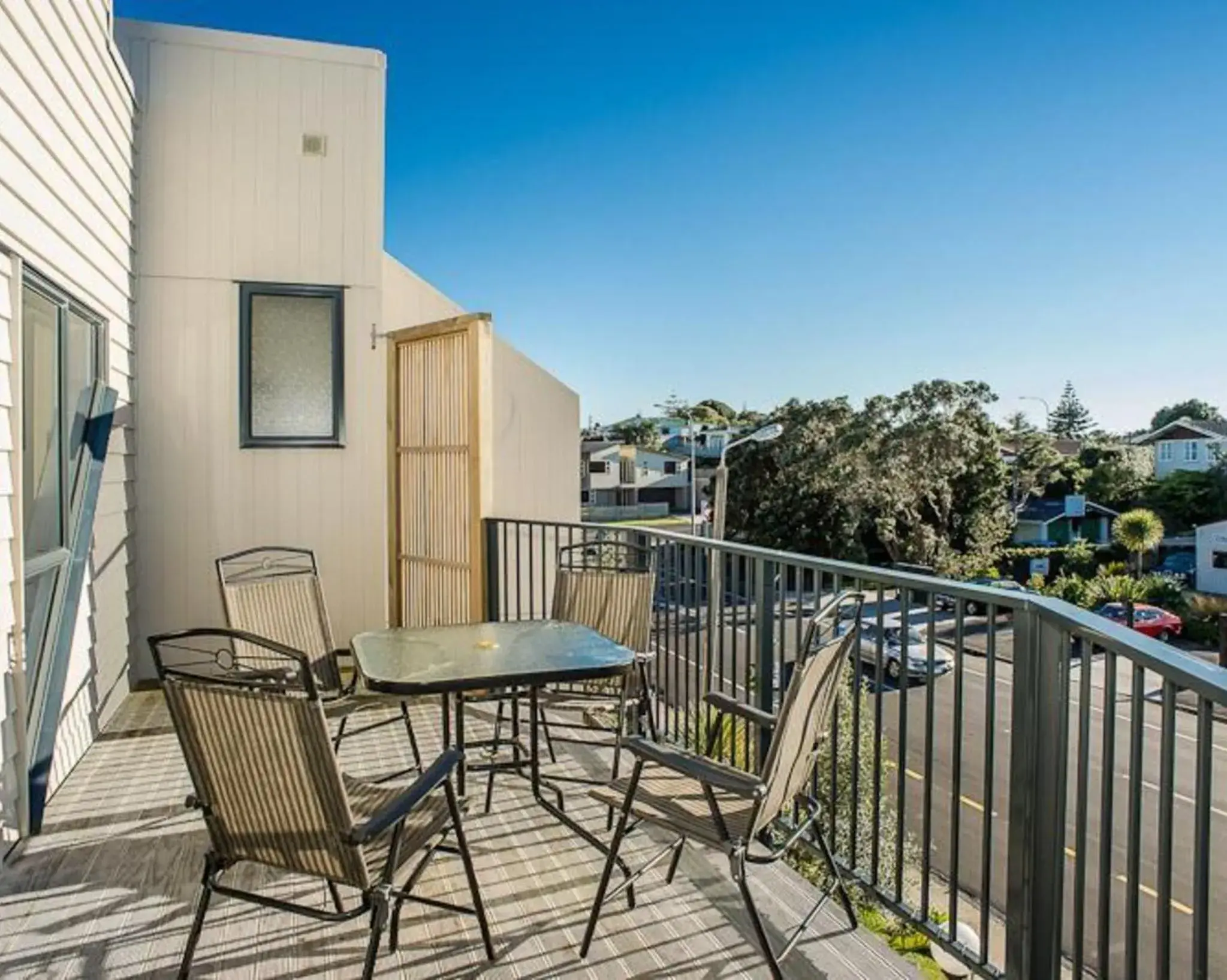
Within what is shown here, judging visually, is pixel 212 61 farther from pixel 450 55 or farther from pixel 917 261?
pixel 917 261

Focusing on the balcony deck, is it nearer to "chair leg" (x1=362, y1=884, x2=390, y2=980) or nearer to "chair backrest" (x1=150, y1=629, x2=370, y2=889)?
"chair leg" (x1=362, y1=884, x2=390, y2=980)

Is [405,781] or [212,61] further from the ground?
[212,61]

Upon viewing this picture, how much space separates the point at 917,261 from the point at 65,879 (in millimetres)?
36963

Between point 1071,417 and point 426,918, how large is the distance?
7378 cm

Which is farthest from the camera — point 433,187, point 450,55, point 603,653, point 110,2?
point 433,187

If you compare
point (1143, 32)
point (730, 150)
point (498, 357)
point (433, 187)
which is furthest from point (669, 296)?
point (498, 357)

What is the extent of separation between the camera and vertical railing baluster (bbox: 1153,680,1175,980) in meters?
1.40

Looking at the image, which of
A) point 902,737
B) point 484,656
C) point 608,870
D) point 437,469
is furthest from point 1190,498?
point 608,870

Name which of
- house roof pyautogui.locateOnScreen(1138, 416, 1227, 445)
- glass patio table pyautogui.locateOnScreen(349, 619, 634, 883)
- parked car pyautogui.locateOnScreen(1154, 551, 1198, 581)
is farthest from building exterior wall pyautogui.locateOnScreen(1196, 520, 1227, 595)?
glass patio table pyautogui.locateOnScreen(349, 619, 634, 883)

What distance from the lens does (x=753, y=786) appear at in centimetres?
208

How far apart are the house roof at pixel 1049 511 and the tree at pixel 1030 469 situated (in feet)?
2.38

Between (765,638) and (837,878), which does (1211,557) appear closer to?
(765,638)

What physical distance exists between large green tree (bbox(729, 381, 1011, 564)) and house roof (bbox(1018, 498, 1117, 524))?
6353 mm

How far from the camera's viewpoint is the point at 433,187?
511 inches
